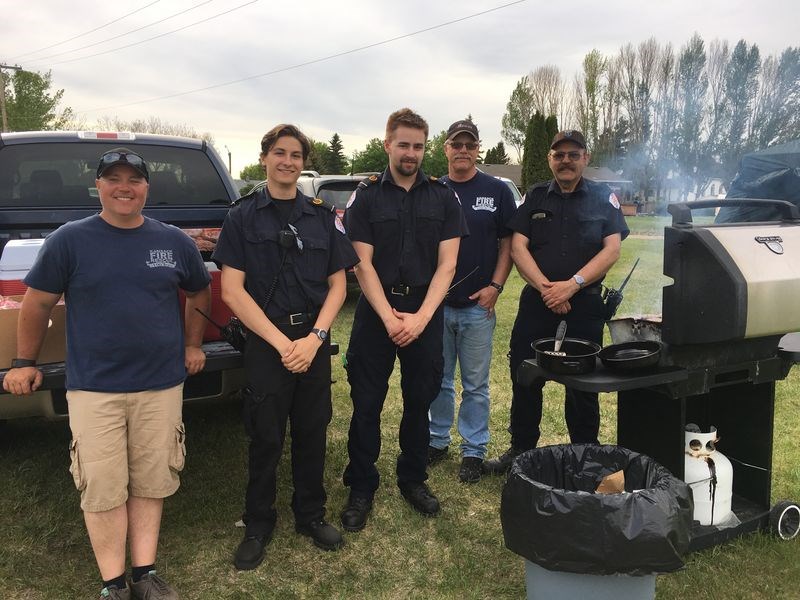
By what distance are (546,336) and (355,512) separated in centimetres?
145

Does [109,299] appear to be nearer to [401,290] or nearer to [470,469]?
[401,290]

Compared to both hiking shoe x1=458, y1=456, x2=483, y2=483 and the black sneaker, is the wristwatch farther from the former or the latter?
hiking shoe x1=458, y1=456, x2=483, y2=483

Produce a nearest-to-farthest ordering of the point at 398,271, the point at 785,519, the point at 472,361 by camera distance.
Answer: the point at 785,519, the point at 398,271, the point at 472,361

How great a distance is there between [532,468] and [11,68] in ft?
119

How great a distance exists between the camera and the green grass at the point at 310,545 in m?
2.62

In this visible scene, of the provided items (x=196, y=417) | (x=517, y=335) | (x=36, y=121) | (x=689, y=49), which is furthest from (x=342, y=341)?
(x=36, y=121)

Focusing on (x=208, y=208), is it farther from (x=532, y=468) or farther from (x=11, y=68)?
(x=11, y=68)

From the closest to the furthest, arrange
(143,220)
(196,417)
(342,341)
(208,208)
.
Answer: (143,220) → (208,208) → (196,417) → (342,341)

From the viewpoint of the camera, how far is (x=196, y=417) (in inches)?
178

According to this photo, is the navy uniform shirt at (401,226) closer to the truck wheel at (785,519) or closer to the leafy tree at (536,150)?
the truck wheel at (785,519)

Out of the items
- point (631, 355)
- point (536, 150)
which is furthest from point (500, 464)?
point (536, 150)

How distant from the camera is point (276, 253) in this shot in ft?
8.85

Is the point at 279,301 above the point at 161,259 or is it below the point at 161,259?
below

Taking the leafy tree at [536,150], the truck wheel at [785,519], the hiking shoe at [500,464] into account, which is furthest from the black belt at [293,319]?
the leafy tree at [536,150]
